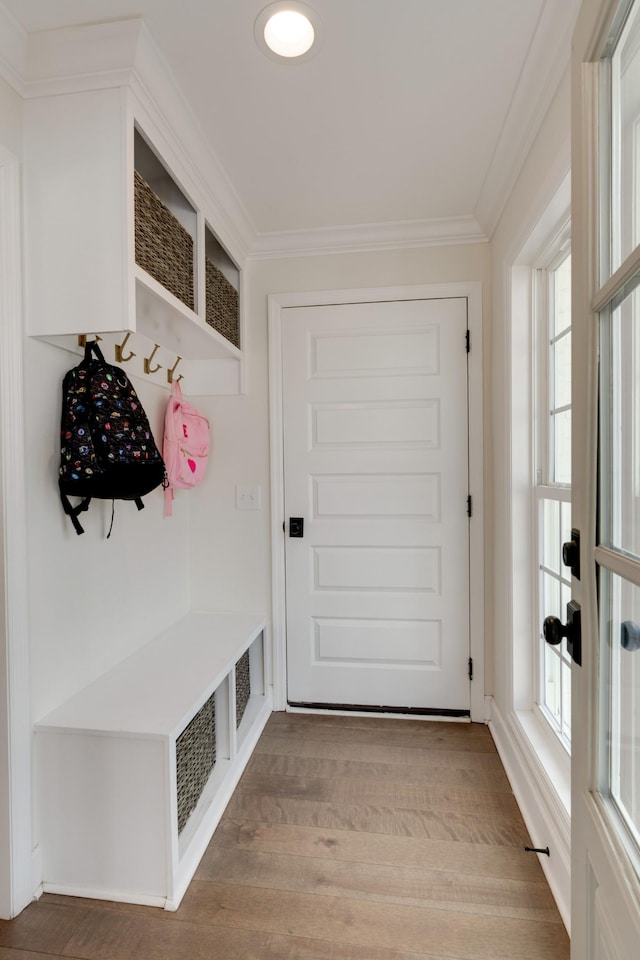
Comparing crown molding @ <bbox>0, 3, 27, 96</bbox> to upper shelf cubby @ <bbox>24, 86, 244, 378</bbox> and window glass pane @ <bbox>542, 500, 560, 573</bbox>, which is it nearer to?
upper shelf cubby @ <bbox>24, 86, 244, 378</bbox>

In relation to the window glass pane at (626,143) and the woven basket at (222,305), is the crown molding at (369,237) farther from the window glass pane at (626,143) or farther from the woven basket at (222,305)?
the window glass pane at (626,143)

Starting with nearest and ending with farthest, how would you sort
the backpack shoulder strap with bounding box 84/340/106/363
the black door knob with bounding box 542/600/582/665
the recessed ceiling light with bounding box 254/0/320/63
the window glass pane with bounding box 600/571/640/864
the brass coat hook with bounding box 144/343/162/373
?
the window glass pane with bounding box 600/571/640/864, the black door knob with bounding box 542/600/582/665, the recessed ceiling light with bounding box 254/0/320/63, the backpack shoulder strap with bounding box 84/340/106/363, the brass coat hook with bounding box 144/343/162/373

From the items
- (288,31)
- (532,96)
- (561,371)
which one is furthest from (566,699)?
(288,31)

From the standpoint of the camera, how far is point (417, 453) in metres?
2.40

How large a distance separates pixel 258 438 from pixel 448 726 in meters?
1.69

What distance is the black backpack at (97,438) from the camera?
1.47 meters

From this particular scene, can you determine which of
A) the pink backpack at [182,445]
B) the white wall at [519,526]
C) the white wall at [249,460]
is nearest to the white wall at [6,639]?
Answer: the pink backpack at [182,445]

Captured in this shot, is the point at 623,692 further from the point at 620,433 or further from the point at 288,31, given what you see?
the point at 288,31

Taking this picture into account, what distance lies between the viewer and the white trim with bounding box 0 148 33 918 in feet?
4.38

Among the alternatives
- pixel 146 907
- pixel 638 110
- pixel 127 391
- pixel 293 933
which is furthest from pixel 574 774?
pixel 127 391

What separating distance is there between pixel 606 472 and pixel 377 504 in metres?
1.67

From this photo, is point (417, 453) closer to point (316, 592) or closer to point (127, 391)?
point (316, 592)

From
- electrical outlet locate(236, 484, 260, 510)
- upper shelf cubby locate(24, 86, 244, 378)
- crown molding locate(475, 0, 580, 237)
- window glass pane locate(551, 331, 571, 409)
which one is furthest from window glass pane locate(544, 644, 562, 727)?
upper shelf cubby locate(24, 86, 244, 378)

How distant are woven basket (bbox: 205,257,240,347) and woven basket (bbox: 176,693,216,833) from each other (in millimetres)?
1543
